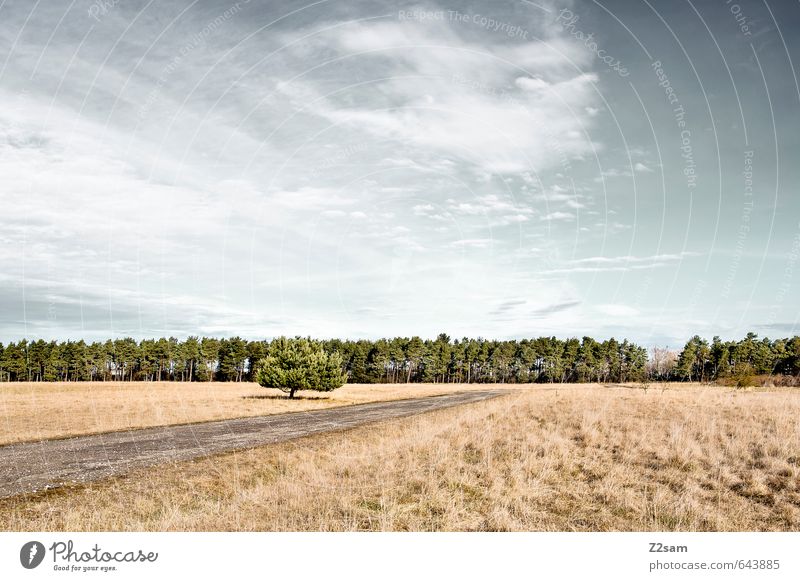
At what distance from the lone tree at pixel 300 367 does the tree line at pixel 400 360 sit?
264 ft

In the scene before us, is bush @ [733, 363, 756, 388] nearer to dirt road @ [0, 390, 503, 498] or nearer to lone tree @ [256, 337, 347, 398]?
lone tree @ [256, 337, 347, 398]

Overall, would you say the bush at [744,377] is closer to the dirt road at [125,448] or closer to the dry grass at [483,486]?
the dry grass at [483,486]

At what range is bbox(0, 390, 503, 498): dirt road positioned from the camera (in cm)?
1331

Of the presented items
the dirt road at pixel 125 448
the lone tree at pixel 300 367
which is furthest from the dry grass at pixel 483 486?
the lone tree at pixel 300 367

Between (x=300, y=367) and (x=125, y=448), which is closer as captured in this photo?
(x=125, y=448)

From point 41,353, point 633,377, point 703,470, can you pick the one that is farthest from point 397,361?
point 703,470

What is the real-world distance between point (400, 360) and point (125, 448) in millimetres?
120616

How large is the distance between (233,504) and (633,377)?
137809 mm

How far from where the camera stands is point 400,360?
451 ft

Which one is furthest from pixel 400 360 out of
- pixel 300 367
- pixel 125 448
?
pixel 125 448

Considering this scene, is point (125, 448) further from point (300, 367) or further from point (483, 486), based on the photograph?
point (300, 367)

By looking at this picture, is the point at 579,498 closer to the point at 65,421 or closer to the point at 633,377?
the point at 65,421

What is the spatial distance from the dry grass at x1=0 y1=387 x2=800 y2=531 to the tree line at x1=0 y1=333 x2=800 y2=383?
369 feet

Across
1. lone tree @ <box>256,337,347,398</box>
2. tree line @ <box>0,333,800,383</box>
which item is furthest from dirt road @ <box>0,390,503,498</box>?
tree line @ <box>0,333,800,383</box>
